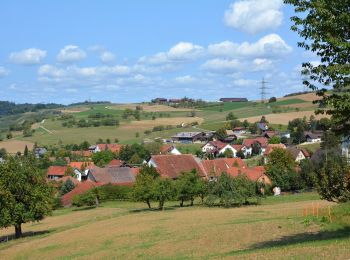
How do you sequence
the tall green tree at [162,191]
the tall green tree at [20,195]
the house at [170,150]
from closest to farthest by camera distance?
the tall green tree at [20,195]
the tall green tree at [162,191]
the house at [170,150]

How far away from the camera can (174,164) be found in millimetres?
108688

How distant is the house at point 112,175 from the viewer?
104125 mm

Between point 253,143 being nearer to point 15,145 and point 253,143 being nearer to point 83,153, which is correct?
point 83,153

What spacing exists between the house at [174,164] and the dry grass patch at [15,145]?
71.3 metres

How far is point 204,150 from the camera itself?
158000 millimetres

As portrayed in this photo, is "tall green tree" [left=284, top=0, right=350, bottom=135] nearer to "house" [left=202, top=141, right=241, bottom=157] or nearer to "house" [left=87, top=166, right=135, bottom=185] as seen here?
"house" [left=87, top=166, right=135, bottom=185]

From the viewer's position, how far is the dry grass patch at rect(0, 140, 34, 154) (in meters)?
168

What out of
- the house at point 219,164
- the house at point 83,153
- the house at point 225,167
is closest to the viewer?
the house at point 225,167

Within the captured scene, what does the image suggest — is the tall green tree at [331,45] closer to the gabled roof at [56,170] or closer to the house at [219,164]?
the house at [219,164]

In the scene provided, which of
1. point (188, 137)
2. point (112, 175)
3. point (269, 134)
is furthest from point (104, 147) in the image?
point (112, 175)

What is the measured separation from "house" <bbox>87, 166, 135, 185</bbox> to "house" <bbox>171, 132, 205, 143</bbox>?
65984 mm

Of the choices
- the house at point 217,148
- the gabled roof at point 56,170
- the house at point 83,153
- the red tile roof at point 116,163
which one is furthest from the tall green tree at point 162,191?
the house at point 83,153

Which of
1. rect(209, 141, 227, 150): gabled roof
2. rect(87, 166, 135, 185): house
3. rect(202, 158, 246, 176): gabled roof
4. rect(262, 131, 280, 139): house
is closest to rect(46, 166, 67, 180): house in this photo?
rect(87, 166, 135, 185): house

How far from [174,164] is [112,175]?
1253cm
